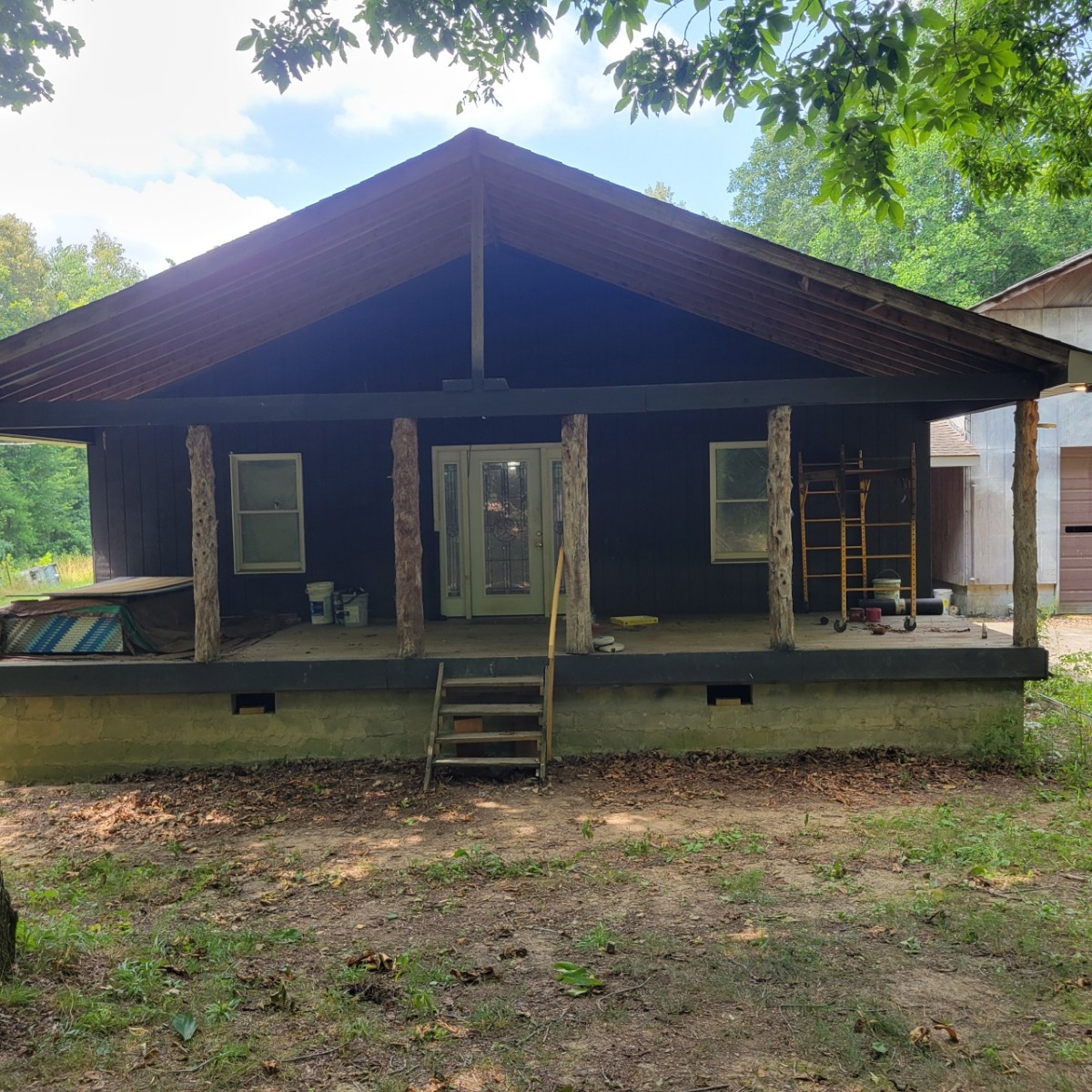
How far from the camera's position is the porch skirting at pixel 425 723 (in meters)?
7.26

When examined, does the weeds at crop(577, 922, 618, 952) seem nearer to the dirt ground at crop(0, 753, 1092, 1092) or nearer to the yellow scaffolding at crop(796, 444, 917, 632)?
the dirt ground at crop(0, 753, 1092, 1092)

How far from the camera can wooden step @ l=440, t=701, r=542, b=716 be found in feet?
22.5

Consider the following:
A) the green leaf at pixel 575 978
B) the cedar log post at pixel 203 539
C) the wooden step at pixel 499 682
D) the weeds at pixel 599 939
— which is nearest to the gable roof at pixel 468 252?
the cedar log post at pixel 203 539

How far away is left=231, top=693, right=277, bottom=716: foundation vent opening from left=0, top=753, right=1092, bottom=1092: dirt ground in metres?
0.92

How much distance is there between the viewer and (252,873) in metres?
5.05

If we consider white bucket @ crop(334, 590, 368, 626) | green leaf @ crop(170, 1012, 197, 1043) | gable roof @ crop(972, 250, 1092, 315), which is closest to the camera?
green leaf @ crop(170, 1012, 197, 1043)

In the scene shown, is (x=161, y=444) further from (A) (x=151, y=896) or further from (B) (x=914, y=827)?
(B) (x=914, y=827)

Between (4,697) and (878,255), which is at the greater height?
(878,255)

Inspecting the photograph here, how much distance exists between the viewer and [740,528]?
971 centimetres

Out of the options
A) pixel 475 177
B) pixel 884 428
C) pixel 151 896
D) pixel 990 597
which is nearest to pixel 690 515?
pixel 884 428

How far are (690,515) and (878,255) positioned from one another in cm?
2912

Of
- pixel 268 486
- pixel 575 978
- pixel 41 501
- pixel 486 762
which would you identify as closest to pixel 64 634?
pixel 268 486

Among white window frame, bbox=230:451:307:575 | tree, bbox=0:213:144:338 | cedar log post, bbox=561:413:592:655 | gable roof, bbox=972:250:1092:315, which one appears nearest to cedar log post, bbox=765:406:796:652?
cedar log post, bbox=561:413:592:655

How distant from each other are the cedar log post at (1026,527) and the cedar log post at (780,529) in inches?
72.0
